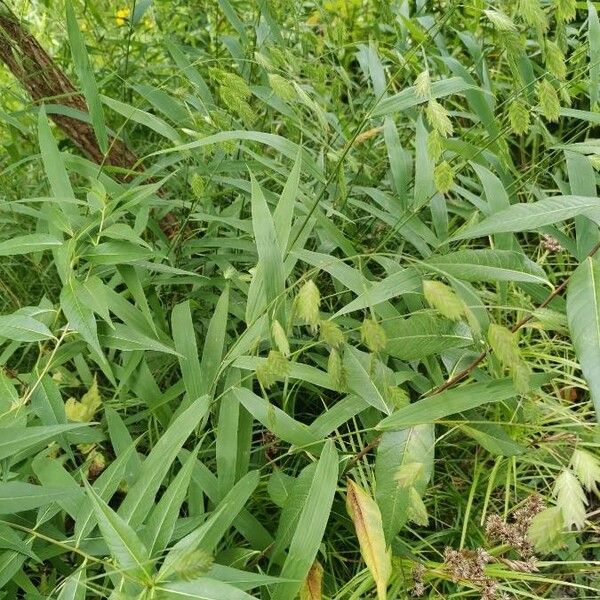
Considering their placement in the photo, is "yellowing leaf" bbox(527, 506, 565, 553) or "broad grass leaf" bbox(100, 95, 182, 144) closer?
"yellowing leaf" bbox(527, 506, 565, 553)

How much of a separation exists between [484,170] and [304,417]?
58 cm

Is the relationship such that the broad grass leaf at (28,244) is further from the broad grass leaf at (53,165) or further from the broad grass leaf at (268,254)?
the broad grass leaf at (268,254)

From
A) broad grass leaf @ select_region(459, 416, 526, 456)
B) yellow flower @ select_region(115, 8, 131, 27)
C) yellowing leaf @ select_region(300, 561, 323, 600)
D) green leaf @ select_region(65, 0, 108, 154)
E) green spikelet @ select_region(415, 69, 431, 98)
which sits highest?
yellow flower @ select_region(115, 8, 131, 27)

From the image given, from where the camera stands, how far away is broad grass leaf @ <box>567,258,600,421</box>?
0.68 metres

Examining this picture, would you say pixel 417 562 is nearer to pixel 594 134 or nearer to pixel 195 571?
pixel 195 571

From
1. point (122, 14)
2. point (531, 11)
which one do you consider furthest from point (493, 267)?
point (122, 14)

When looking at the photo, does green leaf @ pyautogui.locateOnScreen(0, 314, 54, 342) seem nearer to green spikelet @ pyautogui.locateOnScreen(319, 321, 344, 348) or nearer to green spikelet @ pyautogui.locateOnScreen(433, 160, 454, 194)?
green spikelet @ pyautogui.locateOnScreen(319, 321, 344, 348)

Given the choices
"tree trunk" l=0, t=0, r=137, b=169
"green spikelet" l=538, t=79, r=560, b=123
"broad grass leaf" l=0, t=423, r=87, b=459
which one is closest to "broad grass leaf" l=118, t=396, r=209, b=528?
"broad grass leaf" l=0, t=423, r=87, b=459

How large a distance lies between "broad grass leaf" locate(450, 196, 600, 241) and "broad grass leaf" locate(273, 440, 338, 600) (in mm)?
338

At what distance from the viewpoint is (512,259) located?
906mm

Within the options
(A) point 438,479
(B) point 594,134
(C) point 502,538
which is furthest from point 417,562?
(B) point 594,134

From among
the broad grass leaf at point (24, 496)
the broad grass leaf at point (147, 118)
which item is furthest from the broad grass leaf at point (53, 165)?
the broad grass leaf at point (24, 496)

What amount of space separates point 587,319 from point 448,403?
25 cm

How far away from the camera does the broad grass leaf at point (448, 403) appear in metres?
0.90
